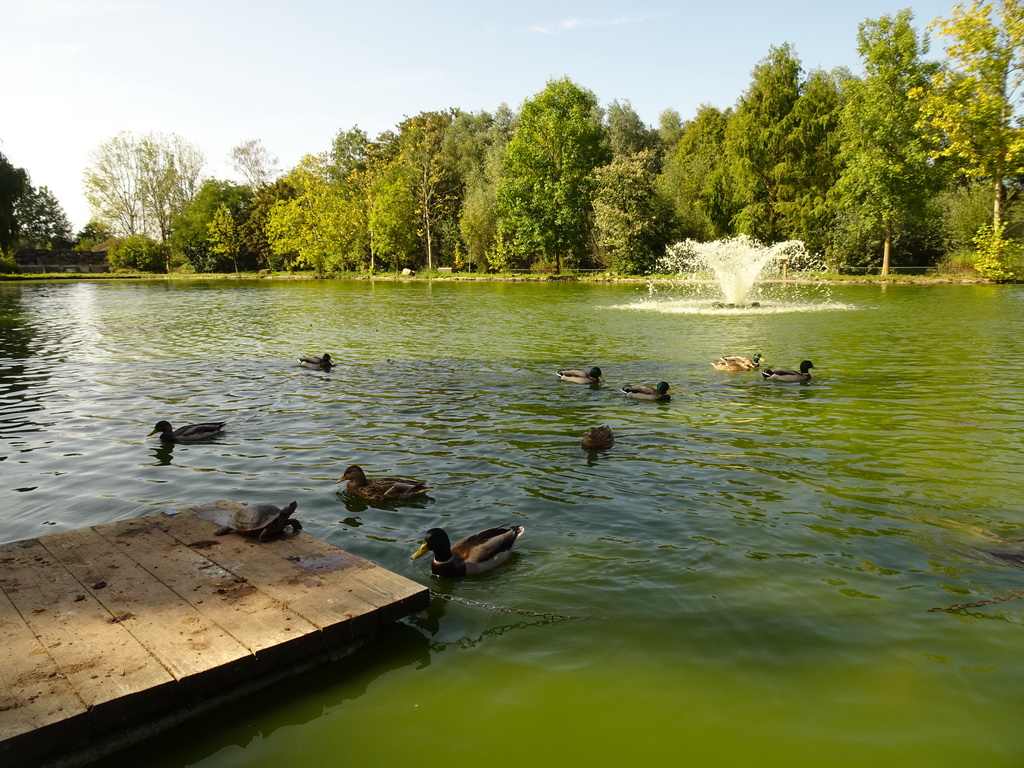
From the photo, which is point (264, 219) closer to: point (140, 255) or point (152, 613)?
point (140, 255)

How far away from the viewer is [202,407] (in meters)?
14.4

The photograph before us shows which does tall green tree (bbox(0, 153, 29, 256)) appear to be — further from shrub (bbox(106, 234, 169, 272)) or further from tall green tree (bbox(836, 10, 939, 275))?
tall green tree (bbox(836, 10, 939, 275))

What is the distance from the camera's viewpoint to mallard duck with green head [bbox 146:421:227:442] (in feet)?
37.9

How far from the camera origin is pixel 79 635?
16.0 ft

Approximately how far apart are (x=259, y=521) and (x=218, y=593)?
4.00 feet

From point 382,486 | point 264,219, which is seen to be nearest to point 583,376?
point 382,486

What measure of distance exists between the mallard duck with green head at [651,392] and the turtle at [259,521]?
891cm

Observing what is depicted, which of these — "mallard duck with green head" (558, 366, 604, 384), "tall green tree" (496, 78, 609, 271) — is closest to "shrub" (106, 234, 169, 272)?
"tall green tree" (496, 78, 609, 271)

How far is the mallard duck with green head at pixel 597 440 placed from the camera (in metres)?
10.8

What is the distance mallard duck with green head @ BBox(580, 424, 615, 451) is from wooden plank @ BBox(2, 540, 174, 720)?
23.1ft

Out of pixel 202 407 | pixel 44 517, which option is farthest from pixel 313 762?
pixel 202 407

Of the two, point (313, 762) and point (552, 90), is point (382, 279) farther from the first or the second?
point (313, 762)

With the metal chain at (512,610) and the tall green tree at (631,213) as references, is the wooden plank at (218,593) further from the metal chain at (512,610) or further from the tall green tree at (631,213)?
the tall green tree at (631,213)

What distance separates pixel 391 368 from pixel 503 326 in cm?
1015
